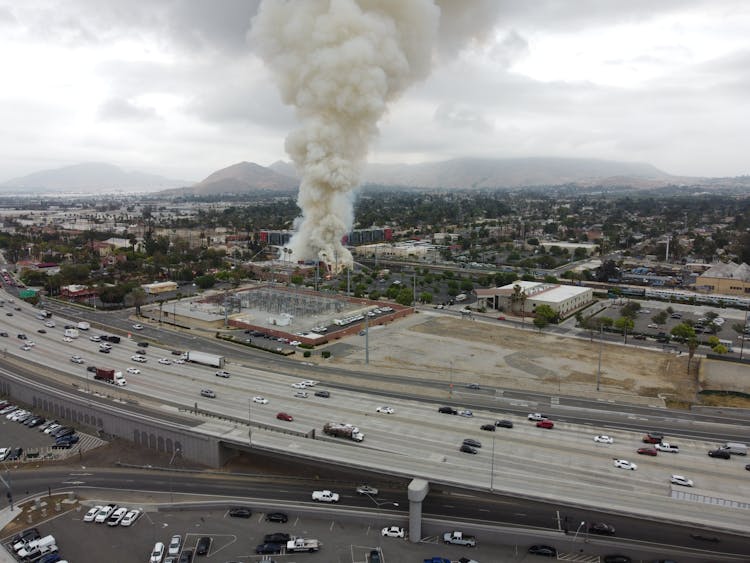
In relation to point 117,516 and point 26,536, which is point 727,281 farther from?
point 26,536

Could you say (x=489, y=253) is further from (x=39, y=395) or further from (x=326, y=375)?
(x=39, y=395)

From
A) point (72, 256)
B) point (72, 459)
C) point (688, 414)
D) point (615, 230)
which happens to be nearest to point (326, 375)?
point (72, 459)

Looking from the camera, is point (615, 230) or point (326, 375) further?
point (615, 230)

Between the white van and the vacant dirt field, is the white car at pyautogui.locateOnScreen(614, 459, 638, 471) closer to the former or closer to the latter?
the vacant dirt field

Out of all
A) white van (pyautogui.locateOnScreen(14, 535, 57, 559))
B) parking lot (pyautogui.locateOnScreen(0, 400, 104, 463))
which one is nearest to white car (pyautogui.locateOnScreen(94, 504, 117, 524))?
white van (pyautogui.locateOnScreen(14, 535, 57, 559))

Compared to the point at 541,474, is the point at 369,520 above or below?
below
